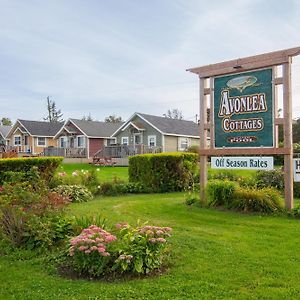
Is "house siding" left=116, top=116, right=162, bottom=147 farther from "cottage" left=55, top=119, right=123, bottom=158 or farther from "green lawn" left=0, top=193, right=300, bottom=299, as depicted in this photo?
"green lawn" left=0, top=193, right=300, bottom=299

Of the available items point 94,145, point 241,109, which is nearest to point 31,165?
point 241,109

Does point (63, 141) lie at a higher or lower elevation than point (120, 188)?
higher

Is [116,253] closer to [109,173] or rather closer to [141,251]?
[141,251]

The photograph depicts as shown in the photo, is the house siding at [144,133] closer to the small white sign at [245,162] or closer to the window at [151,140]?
the window at [151,140]

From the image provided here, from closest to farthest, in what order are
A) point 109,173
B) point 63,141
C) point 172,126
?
point 109,173 → point 172,126 → point 63,141

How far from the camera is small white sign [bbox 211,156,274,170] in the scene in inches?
353

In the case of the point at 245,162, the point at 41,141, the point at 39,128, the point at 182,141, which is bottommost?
the point at 245,162

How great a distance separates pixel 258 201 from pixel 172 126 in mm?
30484

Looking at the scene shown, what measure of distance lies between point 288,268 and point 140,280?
6.22 ft

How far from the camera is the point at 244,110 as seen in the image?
9484 millimetres

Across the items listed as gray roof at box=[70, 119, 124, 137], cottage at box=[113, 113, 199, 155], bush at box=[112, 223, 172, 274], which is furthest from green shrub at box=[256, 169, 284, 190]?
gray roof at box=[70, 119, 124, 137]

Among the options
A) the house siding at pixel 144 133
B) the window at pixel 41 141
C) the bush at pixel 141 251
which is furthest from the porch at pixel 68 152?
the bush at pixel 141 251

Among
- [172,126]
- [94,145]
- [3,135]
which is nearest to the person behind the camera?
[172,126]

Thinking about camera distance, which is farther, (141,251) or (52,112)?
(52,112)
